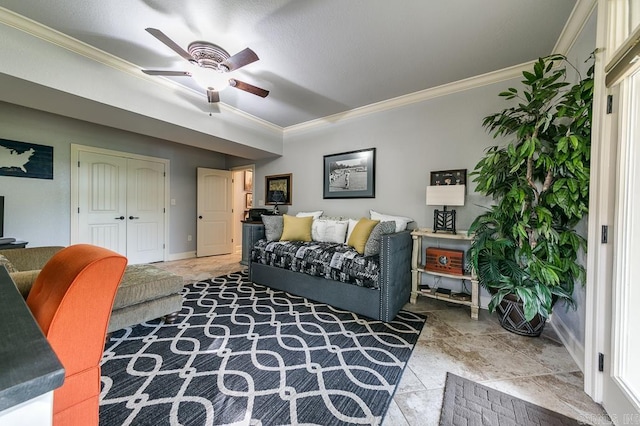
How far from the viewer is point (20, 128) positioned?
10.8ft

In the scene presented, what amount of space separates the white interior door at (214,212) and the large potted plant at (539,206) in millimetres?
4899

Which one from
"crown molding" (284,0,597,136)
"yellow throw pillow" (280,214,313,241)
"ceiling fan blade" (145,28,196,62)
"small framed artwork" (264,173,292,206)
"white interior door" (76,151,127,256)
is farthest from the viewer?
"small framed artwork" (264,173,292,206)

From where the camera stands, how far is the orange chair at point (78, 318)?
0.82 m

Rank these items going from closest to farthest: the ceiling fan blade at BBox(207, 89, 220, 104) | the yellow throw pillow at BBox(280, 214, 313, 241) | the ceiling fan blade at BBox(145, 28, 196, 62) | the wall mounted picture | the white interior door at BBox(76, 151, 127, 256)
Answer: the ceiling fan blade at BBox(145, 28, 196, 62) → the ceiling fan blade at BBox(207, 89, 220, 104) → the wall mounted picture → the yellow throw pillow at BBox(280, 214, 313, 241) → the white interior door at BBox(76, 151, 127, 256)

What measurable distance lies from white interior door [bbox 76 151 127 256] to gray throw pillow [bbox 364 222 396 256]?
13.8 feet

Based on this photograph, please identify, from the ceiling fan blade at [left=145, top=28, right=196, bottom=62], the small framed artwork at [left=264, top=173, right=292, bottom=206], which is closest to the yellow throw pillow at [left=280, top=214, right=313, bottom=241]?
the small framed artwork at [left=264, top=173, right=292, bottom=206]

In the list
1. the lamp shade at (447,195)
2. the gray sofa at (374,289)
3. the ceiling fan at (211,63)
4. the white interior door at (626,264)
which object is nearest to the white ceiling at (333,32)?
the ceiling fan at (211,63)

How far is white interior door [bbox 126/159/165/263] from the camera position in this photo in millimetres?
4367

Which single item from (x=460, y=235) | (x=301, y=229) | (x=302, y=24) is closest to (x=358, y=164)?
(x=301, y=229)

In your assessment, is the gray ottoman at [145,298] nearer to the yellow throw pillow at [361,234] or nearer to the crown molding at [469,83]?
the yellow throw pillow at [361,234]

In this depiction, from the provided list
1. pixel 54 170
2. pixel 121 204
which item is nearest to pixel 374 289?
pixel 121 204

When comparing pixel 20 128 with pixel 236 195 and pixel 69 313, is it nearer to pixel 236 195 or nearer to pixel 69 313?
pixel 236 195

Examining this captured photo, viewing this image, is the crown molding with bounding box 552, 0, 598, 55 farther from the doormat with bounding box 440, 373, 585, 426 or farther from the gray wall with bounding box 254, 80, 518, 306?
the doormat with bounding box 440, 373, 585, 426

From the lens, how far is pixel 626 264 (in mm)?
1267
